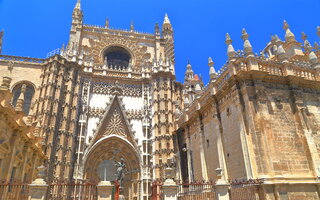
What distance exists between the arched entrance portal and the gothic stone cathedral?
0.32 ft

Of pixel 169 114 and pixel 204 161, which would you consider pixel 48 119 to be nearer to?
pixel 169 114

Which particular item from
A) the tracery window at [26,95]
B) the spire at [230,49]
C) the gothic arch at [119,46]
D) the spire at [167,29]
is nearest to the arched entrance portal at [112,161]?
the tracery window at [26,95]

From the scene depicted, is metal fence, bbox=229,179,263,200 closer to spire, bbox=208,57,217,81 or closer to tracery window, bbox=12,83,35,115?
spire, bbox=208,57,217,81

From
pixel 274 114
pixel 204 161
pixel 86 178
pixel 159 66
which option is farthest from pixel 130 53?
pixel 274 114

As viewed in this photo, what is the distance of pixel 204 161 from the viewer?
16.5 meters

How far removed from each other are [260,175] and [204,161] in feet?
19.0

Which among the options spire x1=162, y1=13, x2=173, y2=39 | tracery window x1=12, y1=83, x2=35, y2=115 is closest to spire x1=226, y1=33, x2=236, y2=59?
spire x1=162, y1=13, x2=173, y2=39

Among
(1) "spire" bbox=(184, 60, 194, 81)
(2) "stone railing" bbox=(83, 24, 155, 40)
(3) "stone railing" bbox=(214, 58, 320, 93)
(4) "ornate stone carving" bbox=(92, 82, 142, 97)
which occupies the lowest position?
(3) "stone railing" bbox=(214, 58, 320, 93)

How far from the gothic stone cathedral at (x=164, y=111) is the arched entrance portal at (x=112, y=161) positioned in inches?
3.8

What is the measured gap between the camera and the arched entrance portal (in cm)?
2281

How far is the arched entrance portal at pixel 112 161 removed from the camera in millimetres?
22812

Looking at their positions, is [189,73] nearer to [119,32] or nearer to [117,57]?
[117,57]

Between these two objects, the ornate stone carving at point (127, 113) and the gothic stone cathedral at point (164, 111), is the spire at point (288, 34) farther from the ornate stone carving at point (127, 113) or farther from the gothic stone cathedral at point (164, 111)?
the ornate stone carving at point (127, 113)

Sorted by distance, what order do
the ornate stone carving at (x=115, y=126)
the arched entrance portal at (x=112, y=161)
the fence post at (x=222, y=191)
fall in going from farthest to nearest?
1. the ornate stone carving at (x=115, y=126)
2. the arched entrance portal at (x=112, y=161)
3. the fence post at (x=222, y=191)
